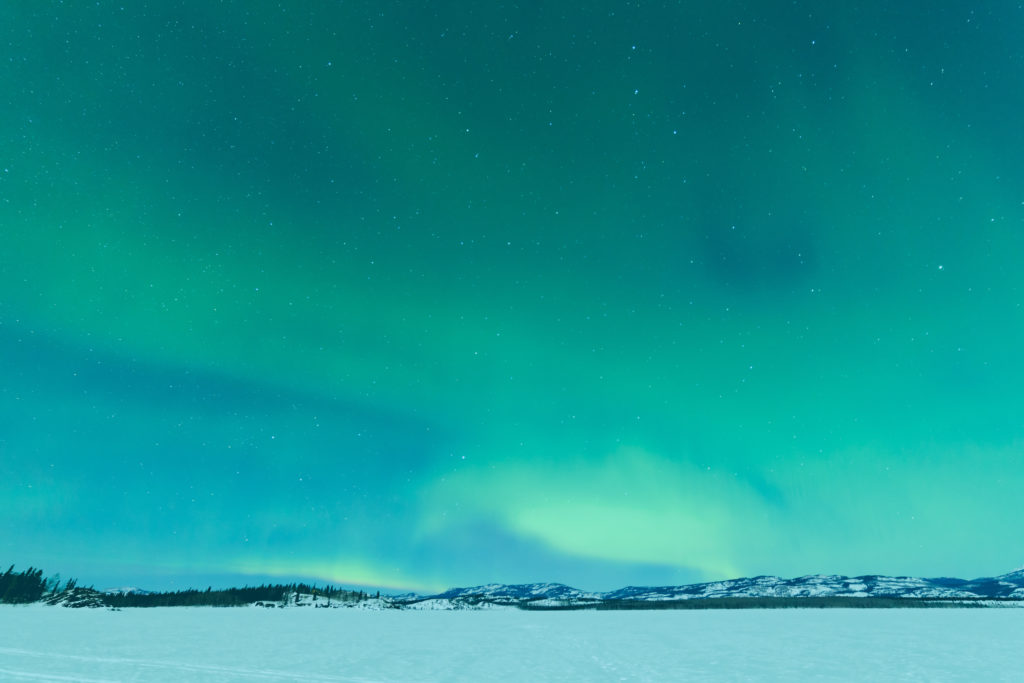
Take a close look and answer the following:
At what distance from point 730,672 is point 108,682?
78.1 feet

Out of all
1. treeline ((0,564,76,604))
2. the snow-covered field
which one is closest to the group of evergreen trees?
treeline ((0,564,76,604))

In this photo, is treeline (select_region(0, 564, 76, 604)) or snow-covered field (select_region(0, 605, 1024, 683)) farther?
treeline (select_region(0, 564, 76, 604))

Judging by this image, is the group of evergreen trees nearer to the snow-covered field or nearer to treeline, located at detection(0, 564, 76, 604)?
treeline, located at detection(0, 564, 76, 604)

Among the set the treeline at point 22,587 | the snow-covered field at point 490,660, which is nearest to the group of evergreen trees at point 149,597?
the treeline at point 22,587

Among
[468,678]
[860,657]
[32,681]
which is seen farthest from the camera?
[860,657]

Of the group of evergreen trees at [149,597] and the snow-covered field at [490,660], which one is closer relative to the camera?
the snow-covered field at [490,660]

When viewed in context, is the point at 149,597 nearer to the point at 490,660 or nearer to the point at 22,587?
the point at 22,587

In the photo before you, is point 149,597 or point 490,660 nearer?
point 490,660

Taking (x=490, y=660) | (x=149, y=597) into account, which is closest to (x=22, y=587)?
(x=149, y=597)

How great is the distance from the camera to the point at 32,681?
18.6m

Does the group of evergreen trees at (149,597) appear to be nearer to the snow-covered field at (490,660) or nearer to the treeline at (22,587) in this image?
the treeline at (22,587)

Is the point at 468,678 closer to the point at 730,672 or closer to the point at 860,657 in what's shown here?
the point at 730,672

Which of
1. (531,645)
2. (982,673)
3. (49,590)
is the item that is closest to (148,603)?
(49,590)

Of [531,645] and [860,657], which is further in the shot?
[531,645]
